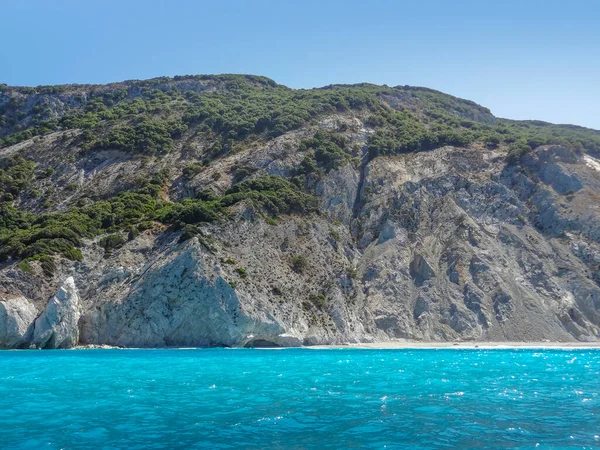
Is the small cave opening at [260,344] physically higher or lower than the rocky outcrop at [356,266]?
lower

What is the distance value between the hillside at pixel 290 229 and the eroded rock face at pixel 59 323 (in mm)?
122

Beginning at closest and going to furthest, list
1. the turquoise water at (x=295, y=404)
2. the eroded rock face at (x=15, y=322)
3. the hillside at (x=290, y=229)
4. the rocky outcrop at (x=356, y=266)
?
the turquoise water at (x=295, y=404) < the eroded rock face at (x=15, y=322) < the rocky outcrop at (x=356, y=266) < the hillside at (x=290, y=229)

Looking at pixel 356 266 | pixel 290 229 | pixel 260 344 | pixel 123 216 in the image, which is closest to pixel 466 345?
pixel 356 266

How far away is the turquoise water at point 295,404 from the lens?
48.1 feet

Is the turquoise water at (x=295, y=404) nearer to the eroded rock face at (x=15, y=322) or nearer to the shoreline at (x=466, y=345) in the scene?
the eroded rock face at (x=15, y=322)

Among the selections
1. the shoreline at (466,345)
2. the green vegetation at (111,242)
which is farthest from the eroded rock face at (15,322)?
the shoreline at (466,345)

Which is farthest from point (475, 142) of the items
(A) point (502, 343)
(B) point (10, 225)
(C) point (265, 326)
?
(B) point (10, 225)

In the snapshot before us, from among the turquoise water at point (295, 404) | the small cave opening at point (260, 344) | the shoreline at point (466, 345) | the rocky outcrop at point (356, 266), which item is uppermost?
the rocky outcrop at point (356, 266)

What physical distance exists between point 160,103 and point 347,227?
54331 mm

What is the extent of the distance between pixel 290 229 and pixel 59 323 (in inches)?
1101

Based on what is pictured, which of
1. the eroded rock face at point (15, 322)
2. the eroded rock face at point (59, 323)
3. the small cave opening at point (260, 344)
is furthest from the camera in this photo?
the small cave opening at point (260, 344)

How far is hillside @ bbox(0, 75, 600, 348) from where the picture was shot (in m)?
50.2

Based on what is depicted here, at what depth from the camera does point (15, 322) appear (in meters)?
45.7

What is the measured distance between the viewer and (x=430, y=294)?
61.0 metres
